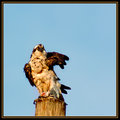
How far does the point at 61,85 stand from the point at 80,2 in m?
4.05

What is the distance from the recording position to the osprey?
9.96 m

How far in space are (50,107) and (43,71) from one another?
1151 millimetres

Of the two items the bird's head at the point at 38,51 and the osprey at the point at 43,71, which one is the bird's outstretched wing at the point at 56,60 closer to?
the osprey at the point at 43,71

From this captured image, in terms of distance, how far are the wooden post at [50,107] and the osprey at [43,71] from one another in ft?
1.40

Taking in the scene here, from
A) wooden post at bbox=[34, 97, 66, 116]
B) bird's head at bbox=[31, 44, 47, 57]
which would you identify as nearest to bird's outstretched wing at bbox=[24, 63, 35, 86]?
bird's head at bbox=[31, 44, 47, 57]

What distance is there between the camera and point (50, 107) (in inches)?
363

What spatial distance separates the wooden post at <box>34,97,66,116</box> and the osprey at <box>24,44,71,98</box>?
1.40 feet

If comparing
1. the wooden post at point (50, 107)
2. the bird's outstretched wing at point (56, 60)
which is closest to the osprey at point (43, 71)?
the bird's outstretched wing at point (56, 60)

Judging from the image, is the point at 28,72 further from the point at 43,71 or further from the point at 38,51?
the point at 38,51

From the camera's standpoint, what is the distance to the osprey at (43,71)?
32.7 ft

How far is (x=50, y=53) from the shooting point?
1040 cm

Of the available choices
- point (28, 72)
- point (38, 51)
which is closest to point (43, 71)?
point (28, 72)

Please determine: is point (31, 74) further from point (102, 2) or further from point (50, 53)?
point (102, 2)

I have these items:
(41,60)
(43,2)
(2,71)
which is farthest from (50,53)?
(43,2)
